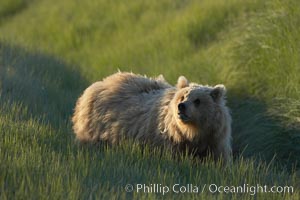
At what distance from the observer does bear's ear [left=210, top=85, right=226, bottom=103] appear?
270 inches

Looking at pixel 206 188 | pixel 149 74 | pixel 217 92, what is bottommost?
pixel 206 188

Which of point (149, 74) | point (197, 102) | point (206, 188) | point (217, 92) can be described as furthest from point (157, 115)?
point (149, 74)

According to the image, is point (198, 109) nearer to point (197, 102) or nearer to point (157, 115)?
point (197, 102)

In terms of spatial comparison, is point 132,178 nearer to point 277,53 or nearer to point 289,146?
point 289,146

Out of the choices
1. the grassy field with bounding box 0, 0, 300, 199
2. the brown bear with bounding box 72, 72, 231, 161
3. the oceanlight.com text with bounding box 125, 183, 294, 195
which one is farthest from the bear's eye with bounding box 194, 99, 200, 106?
the oceanlight.com text with bounding box 125, 183, 294, 195

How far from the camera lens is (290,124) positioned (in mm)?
7672

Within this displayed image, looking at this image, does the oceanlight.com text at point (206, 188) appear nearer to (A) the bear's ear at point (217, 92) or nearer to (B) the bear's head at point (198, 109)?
(B) the bear's head at point (198, 109)

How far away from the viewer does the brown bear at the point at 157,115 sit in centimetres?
677

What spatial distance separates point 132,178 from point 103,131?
2.15 metres

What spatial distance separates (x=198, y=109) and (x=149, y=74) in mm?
4893

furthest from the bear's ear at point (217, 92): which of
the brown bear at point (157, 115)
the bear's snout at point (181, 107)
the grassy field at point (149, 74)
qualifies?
the grassy field at point (149, 74)

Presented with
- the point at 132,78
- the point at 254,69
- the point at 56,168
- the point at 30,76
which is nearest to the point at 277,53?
the point at 254,69

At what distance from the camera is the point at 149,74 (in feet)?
38.0

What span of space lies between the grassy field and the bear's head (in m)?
0.44
